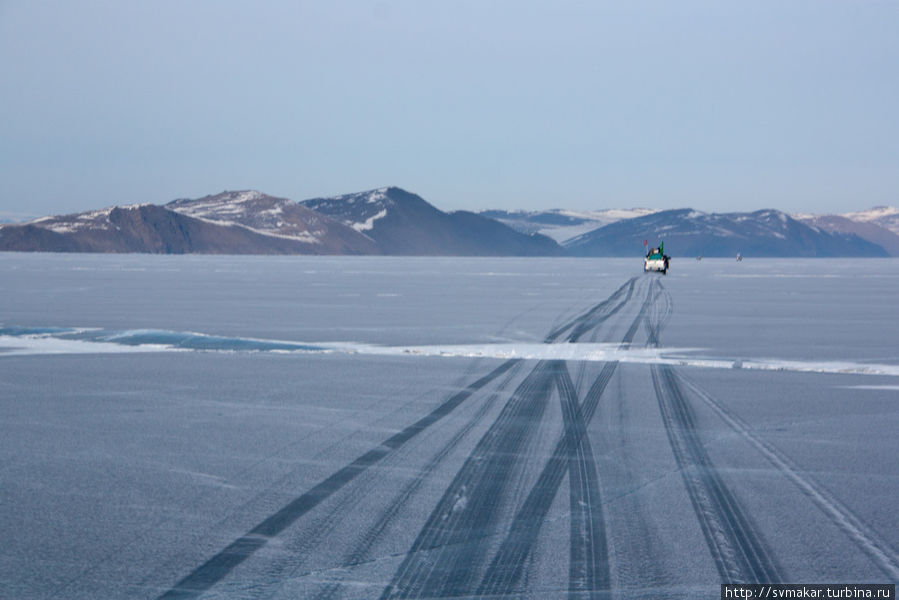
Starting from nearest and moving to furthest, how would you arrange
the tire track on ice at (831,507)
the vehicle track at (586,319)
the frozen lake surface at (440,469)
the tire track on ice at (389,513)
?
the tire track on ice at (389,513)
the frozen lake surface at (440,469)
the tire track on ice at (831,507)
the vehicle track at (586,319)

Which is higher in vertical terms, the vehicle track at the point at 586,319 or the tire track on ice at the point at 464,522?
the vehicle track at the point at 586,319

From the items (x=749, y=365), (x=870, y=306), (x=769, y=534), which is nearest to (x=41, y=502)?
(x=769, y=534)

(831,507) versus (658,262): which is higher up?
(658,262)

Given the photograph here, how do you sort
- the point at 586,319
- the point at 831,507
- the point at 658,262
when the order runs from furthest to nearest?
the point at 658,262 → the point at 586,319 → the point at 831,507

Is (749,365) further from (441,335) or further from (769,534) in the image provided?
(769,534)

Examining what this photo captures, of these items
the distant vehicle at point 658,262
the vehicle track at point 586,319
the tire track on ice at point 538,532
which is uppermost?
the distant vehicle at point 658,262

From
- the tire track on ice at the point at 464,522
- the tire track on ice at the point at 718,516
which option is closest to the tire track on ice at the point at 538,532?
Result: the tire track on ice at the point at 464,522

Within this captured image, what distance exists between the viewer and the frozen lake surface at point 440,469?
5148mm

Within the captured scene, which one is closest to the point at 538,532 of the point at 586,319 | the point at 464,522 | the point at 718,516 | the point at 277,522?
the point at 464,522

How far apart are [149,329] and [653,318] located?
13.1m

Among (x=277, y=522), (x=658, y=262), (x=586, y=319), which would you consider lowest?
(x=277, y=522)

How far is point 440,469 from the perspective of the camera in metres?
7.40

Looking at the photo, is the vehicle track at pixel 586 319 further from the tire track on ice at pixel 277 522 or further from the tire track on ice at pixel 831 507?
the tire track on ice at pixel 277 522

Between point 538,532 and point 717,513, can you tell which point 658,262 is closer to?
point 717,513
